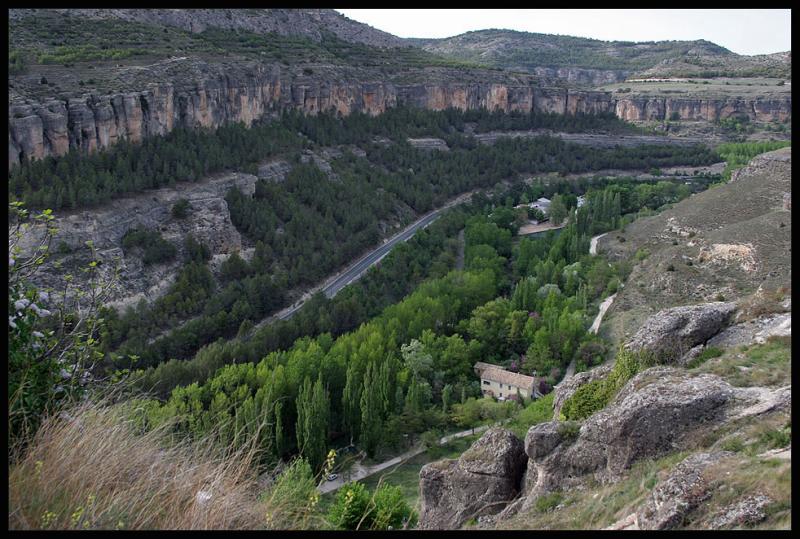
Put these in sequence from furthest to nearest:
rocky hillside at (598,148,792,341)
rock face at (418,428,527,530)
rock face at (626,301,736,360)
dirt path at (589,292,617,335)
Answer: dirt path at (589,292,617,335) → rocky hillside at (598,148,792,341) → rock face at (626,301,736,360) → rock face at (418,428,527,530)

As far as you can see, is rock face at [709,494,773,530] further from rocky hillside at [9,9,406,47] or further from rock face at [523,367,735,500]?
rocky hillside at [9,9,406,47]

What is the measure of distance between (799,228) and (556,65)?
594ft

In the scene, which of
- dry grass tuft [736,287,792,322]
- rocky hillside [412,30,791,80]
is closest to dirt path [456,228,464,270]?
dry grass tuft [736,287,792,322]

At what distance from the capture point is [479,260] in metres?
45.9

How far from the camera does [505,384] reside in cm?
2989

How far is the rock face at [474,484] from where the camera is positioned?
14266 mm

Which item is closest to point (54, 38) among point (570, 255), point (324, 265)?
point (324, 265)

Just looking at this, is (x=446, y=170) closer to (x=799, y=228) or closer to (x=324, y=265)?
(x=324, y=265)

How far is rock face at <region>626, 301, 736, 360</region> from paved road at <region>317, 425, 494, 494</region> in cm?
973

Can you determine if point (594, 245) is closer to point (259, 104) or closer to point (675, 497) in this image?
point (259, 104)

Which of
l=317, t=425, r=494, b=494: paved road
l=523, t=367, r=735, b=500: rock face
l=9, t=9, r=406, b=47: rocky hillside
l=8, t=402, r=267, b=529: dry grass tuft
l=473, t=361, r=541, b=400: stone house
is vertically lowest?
l=317, t=425, r=494, b=494: paved road

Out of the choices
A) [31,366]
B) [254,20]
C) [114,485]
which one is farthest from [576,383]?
→ [254,20]

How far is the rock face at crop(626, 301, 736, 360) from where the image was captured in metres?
17.0

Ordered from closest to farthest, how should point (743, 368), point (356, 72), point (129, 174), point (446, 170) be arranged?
point (743, 368) < point (129, 174) < point (446, 170) < point (356, 72)
